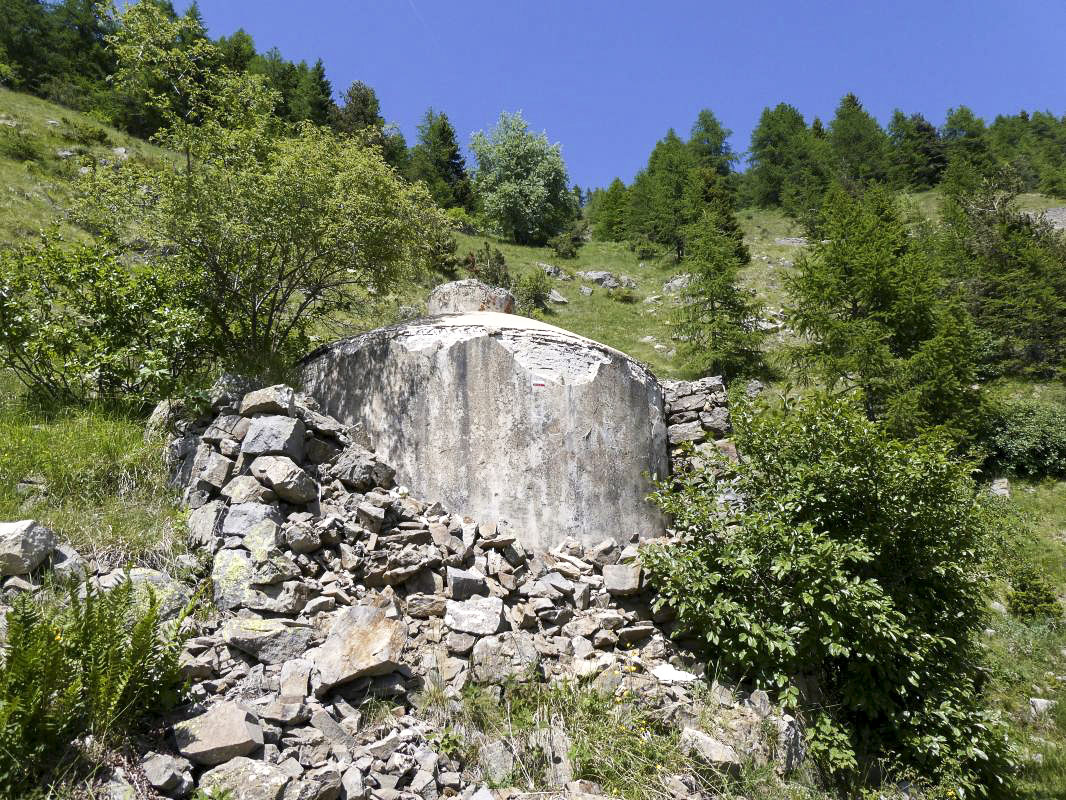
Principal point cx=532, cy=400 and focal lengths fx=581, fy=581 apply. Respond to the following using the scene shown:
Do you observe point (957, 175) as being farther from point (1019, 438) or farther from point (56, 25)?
point (56, 25)

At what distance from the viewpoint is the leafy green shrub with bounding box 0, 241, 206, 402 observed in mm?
6906

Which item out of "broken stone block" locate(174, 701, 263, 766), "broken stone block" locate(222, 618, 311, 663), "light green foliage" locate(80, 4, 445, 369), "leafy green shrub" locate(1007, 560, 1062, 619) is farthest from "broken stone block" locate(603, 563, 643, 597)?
"leafy green shrub" locate(1007, 560, 1062, 619)

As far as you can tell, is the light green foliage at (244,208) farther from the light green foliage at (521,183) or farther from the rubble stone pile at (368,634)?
the light green foliage at (521,183)

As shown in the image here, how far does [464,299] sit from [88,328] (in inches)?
187

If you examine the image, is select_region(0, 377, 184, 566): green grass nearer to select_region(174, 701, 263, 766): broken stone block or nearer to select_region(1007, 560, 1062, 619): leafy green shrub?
select_region(174, 701, 263, 766): broken stone block

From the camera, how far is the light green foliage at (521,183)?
45.4 meters

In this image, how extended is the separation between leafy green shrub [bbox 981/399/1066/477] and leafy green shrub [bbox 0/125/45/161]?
3896 cm

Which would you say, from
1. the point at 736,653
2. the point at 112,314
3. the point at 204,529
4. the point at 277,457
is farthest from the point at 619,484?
the point at 112,314

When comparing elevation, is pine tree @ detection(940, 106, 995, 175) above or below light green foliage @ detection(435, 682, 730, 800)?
above

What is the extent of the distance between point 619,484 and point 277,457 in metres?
3.67

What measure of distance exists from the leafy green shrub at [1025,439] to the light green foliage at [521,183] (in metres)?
33.9

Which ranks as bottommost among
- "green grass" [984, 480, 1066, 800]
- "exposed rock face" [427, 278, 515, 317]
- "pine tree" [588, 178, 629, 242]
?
"green grass" [984, 480, 1066, 800]

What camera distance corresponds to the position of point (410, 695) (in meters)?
4.38

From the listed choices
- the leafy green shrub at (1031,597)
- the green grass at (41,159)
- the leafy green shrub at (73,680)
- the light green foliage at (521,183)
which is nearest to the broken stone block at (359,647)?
the leafy green shrub at (73,680)
